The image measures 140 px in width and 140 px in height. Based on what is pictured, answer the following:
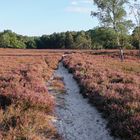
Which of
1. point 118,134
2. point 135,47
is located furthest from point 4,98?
point 135,47

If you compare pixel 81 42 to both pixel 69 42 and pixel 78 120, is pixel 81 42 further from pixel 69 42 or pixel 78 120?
pixel 78 120

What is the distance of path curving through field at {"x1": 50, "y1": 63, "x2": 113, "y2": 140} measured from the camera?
37.8ft

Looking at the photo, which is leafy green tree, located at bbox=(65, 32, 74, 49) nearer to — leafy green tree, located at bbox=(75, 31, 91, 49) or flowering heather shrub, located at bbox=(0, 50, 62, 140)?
leafy green tree, located at bbox=(75, 31, 91, 49)

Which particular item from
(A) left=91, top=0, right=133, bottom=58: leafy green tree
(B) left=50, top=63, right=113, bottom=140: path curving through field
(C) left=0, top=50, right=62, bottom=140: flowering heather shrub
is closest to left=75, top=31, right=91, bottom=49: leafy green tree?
(A) left=91, top=0, right=133, bottom=58: leafy green tree

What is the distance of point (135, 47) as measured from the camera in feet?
285

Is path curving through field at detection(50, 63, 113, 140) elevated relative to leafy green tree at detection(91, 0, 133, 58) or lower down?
lower down

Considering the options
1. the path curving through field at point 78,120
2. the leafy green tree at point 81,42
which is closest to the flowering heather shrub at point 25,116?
the path curving through field at point 78,120

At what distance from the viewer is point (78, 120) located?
13.4 metres

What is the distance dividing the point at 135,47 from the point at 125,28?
3187 cm

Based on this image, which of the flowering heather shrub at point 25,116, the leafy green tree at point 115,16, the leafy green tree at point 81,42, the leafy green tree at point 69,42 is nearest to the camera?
the flowering heather shrub at point 25,116

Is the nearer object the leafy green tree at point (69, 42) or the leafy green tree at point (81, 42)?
the leafy green tree at point (81, 42)

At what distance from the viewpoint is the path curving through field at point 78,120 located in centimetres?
1153

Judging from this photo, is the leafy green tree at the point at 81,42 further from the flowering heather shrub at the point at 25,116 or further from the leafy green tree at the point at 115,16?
the flowering heather shrub at the point at 25,116

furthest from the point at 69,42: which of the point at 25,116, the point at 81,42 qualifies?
the point at 25,116
